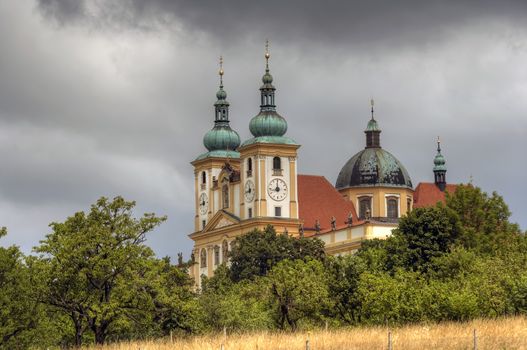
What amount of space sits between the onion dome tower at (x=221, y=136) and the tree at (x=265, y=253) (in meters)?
46.4

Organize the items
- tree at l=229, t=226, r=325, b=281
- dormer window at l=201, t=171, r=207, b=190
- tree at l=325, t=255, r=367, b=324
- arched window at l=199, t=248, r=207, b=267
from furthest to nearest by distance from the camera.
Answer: dormer window at l=201, t=171, r=207, b=190
arched window at l=199, t=248, r=207, b=267
tree at l=229, t=226, r=325, b=281
tree at l=325, t=255, r=367, b=324

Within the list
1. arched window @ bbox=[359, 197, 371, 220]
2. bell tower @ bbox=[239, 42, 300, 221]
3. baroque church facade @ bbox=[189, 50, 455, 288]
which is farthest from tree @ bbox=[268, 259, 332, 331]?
arched window @ bbox=[359, 197, 371, 220]

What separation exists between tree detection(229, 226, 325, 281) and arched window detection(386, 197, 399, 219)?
39725mm

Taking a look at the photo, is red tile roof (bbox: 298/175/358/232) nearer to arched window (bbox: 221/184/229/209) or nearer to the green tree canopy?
arched window (bbox: 221/184/229/209)

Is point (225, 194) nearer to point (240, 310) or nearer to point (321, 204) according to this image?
point (321, 204)

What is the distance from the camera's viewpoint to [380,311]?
84375 millimetres

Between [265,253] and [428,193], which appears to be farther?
[428,193]

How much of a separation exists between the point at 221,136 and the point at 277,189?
1517 cm

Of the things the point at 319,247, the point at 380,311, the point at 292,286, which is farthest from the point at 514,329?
the point at 319,247

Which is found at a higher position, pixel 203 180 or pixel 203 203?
pixel 203 180

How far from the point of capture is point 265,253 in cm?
14688

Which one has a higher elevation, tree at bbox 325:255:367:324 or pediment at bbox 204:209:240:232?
pediment at bbox 204:209:240:232

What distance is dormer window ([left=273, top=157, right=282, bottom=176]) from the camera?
184 m

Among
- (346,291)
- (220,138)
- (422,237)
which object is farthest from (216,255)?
(346,291)
